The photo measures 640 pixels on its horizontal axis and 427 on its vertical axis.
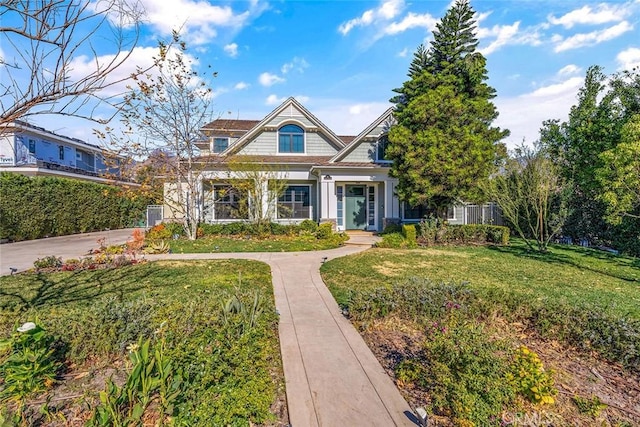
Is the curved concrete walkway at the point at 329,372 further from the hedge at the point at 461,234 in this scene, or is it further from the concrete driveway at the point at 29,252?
the concrete driveway at the point at 29,252

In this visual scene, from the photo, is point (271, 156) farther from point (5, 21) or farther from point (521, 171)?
point (5, 21)

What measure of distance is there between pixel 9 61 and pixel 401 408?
459 cm

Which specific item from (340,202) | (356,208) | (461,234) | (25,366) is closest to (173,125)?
(340,202)

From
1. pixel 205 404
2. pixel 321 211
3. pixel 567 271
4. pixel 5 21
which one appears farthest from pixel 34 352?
pixel 321 211

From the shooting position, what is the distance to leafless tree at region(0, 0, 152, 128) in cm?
237

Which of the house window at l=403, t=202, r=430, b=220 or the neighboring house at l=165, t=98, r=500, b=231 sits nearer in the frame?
the neighboring house at l=165, t=98, r=500, b=231

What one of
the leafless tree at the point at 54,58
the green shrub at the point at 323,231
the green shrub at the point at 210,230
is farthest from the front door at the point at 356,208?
the leafless tree at the point at 54,58

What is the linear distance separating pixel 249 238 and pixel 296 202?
15.7 ft

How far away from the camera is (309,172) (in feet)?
56.9

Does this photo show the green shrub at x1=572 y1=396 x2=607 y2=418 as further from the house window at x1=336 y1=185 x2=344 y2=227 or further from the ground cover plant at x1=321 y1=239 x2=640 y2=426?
the house window at x1=336 y1=185 x2=344 y2=227

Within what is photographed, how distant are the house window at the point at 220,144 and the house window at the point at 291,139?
3.52 metres

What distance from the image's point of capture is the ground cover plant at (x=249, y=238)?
1167cm

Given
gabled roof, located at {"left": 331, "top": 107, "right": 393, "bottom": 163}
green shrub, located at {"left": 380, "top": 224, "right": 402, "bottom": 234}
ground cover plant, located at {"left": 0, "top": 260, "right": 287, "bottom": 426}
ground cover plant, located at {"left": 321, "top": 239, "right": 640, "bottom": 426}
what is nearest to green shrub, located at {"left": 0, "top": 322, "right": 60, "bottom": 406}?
ground cover plant, located at {"left": 0, "top": 260, "right": 287, "bottom": 426}

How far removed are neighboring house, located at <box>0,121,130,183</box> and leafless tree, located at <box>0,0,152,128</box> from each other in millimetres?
13245
